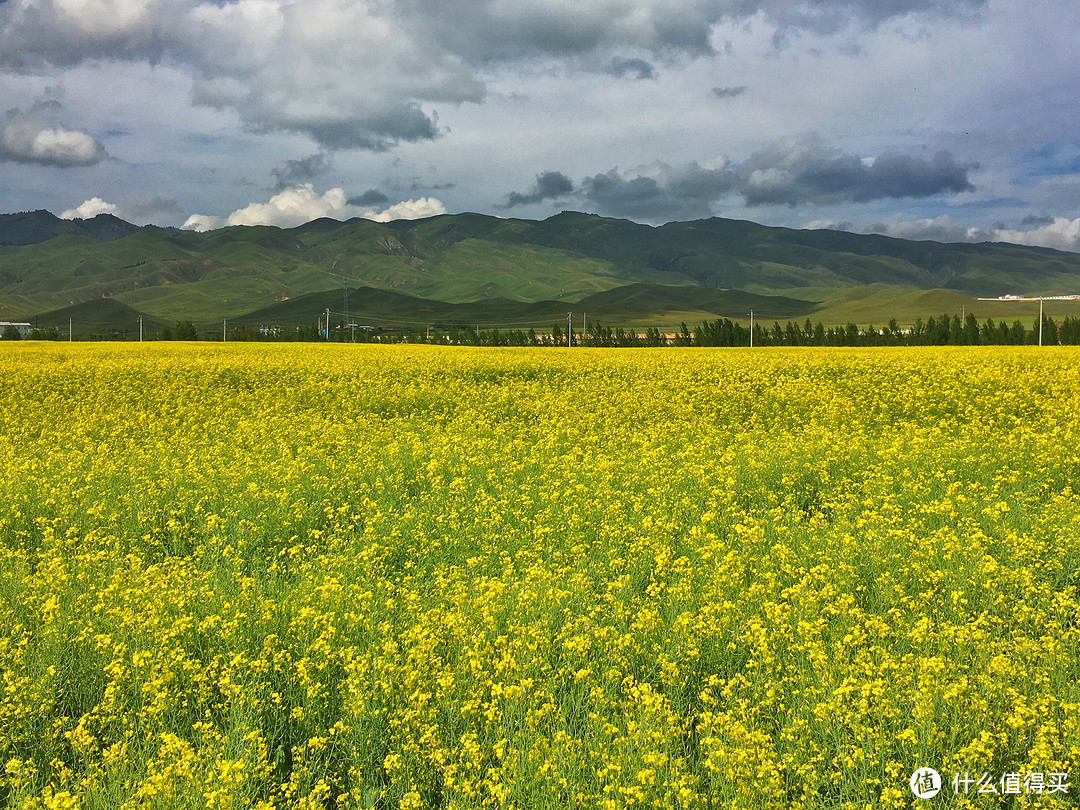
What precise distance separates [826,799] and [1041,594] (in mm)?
3629

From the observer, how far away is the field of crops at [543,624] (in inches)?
176

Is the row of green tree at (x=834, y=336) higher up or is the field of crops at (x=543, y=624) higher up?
the row of green tree at (x=834, y=336)

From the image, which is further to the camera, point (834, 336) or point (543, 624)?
point (834, 336)

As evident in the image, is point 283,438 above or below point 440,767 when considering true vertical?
above

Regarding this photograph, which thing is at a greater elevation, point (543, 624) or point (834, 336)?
point (834, 336)

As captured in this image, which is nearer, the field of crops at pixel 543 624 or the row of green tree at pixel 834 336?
the field of crops at pixel 543 624

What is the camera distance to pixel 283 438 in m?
14.5

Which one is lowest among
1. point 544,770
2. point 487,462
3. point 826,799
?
point 826,799

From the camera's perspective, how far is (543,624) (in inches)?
231

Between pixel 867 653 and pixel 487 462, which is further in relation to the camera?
pixel 487 462

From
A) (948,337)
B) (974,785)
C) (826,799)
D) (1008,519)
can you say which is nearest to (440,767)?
(826,799)

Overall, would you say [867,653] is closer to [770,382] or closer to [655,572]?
[655,572]

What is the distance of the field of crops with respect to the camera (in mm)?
4465

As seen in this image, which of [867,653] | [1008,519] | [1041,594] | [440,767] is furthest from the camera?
[1008,519]
